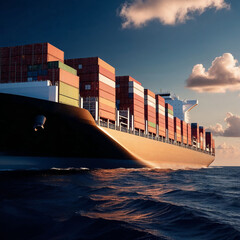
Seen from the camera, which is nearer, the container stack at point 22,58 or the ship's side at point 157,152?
the container stack at point 22,58

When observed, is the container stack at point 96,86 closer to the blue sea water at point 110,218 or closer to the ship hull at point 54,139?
the ship hull at point 54,139

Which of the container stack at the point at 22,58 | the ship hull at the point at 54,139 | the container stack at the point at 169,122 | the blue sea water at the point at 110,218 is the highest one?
the container stack at the point at 22,58

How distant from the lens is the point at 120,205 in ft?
26.1

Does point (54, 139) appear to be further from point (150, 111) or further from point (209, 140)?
point (209, 140)

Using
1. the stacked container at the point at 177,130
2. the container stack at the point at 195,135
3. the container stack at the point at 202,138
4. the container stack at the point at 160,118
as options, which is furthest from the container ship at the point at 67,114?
the container stack at the point at 202,138

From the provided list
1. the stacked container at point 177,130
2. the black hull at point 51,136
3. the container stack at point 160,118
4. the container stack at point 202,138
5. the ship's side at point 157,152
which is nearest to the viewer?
the black hull at point 51,136

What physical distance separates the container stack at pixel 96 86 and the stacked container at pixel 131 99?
5978 mm

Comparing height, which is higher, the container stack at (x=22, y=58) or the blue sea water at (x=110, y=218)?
the container stack at (x=22, y=58)

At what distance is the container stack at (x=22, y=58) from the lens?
2619cm

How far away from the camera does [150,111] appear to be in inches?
1647

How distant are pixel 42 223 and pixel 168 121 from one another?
43.2 metres

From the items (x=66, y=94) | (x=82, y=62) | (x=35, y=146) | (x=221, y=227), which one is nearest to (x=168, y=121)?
(x=82, y=62)

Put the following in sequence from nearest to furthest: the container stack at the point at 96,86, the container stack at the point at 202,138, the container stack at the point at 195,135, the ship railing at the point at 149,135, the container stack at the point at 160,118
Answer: the container stack at the point at 96,86
the ship railing at the point at 149,135
the container stack at the point at 160,118
the container stack at the point at 195,135
the container stack at the point at 202,138

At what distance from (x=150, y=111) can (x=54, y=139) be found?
22.7 m
